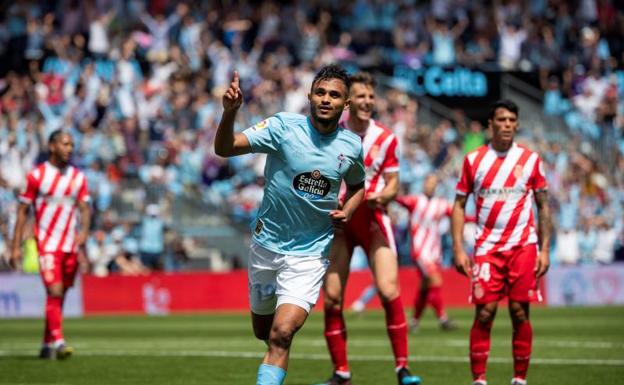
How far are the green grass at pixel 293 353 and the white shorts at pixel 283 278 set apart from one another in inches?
109

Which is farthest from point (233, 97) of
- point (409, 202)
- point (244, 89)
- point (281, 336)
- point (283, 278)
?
point (244, 89)

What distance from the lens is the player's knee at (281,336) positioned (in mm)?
8188

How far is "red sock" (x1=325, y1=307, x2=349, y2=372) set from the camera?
10992 mm

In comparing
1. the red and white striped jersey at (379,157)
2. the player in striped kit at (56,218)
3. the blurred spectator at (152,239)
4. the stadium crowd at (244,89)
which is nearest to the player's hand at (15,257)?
the player in striped kit at (56,218)

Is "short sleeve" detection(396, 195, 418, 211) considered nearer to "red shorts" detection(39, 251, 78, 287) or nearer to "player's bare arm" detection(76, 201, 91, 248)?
"player's bare arm" detection(76, 201, 91, 248)

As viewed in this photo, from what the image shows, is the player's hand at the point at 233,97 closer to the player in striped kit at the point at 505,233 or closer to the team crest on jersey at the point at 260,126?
the team crest on jersey at the point at 260,126

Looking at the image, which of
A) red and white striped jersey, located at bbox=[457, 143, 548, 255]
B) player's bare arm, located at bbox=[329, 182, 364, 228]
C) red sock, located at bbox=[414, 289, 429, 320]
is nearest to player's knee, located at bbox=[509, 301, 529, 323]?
red and white striped jersey, located at bbox=[457, 143, 548, 255]

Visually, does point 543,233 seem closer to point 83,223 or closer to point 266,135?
point 266,135

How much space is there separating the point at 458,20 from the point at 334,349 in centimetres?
2263

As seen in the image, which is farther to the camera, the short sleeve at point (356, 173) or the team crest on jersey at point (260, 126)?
the short sleeve at point (356, 173)

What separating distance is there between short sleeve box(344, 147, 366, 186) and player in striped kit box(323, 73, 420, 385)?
6.58 feet

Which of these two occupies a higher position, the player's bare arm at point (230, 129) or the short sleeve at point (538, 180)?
the player's bare arm at point (230, 129)

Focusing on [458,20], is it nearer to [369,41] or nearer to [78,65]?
[369,41]

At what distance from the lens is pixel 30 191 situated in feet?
46.4
